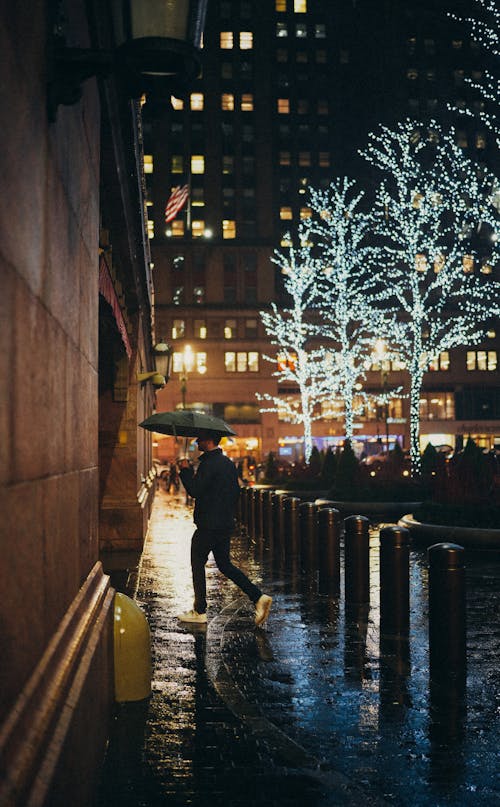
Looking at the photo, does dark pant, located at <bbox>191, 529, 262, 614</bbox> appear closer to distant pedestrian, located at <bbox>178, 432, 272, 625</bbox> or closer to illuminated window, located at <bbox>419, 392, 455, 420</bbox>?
distant pedestrian, located at <bbox>178, 432, 272, 625</bbox>

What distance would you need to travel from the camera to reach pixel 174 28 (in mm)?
4004

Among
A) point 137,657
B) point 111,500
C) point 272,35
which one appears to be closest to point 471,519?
point 111,500

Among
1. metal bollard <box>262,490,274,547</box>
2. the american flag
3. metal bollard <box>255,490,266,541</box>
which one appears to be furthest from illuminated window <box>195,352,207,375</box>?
metal bollard <box>262,490,274,547</box>

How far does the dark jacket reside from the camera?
8.55 metres

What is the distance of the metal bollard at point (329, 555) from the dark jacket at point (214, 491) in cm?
259

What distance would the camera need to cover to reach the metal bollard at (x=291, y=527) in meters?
14.1

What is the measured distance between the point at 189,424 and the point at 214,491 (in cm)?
84

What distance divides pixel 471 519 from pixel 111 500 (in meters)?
6.59

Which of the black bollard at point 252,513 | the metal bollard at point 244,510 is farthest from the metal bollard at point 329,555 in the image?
the metal bollard at point 244,510

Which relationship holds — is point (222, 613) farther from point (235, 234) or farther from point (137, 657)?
point (235, 234)

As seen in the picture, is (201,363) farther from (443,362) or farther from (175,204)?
(175,204)

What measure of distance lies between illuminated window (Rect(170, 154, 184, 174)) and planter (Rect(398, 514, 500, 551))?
68.4 metres

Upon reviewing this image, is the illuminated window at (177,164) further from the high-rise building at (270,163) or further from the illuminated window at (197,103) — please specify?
the illuminated window at (197,103)

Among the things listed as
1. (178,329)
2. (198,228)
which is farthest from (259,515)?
(198,228)
